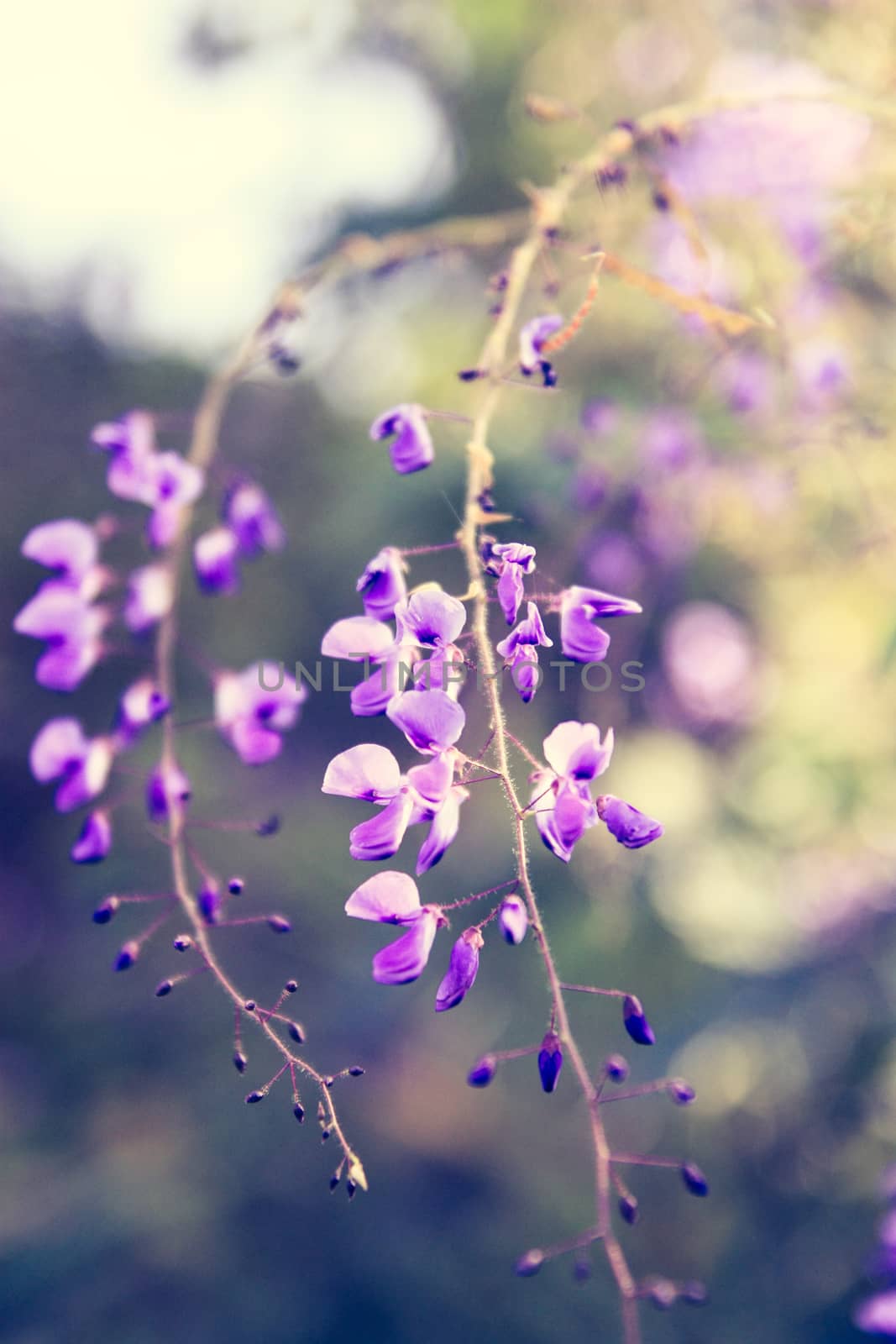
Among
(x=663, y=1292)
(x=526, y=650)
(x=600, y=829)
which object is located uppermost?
(x=526, y=650)

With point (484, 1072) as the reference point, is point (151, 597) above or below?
above

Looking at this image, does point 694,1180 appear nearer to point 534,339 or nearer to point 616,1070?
point 616,1070

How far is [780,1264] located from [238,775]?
1757 millimetres

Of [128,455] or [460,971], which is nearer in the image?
[460,971]

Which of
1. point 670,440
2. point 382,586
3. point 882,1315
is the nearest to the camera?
point 382,586

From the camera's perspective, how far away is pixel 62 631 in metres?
0.86

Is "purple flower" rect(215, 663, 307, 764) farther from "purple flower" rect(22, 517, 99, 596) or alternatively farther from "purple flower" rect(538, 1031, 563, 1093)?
"purple flower" rect(538, 1031, 563, 1093)

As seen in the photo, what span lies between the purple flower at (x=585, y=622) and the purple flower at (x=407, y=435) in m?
0.17

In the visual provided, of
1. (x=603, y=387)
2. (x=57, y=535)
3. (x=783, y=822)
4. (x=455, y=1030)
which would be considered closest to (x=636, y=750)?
(x=783, y=822)

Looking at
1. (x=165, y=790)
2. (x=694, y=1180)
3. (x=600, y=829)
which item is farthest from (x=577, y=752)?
(x=600, y=829)

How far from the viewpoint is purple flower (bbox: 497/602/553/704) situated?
571 mm

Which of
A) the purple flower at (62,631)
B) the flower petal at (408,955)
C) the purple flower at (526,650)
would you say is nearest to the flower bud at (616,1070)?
the flower petal at (408,955)

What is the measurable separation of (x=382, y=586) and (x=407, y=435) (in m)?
0.15

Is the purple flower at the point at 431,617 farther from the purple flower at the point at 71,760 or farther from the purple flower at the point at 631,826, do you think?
the purple flower at the point at 71,760
